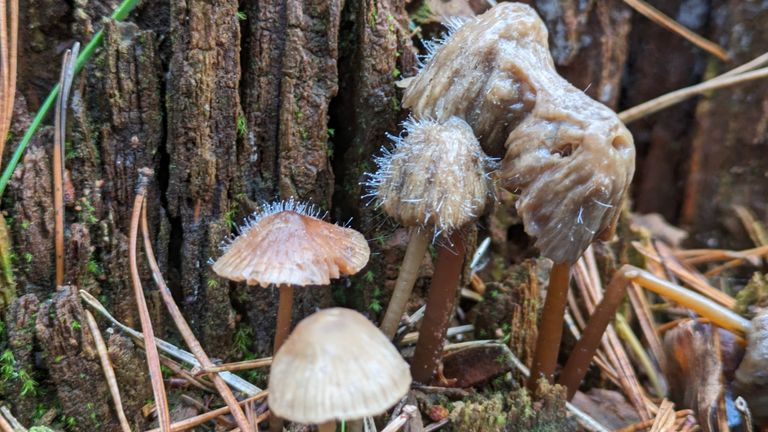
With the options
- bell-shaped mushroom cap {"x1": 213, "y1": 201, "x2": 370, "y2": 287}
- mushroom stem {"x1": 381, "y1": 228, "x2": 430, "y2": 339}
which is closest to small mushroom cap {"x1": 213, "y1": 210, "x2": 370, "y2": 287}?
bell-shaped mushroom cap {"x1": 213, "y1": 201, "x2": 370, "y2": 287}

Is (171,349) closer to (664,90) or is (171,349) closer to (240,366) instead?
(240,366)

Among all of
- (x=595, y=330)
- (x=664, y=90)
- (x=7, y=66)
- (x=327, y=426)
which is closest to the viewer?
(x=327, y=426)

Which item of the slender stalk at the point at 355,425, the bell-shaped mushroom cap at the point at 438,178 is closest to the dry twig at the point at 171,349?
the slender stalk at the point at 355,425

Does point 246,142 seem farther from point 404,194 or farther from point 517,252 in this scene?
point 517,252

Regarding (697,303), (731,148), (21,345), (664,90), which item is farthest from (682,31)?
(21,345)

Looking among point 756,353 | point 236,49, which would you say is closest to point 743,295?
point 756,353
